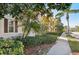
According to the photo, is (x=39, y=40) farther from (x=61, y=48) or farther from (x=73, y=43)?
(x=73, y=43)

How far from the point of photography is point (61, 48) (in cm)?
460

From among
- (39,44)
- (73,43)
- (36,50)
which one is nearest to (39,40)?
(39,44)

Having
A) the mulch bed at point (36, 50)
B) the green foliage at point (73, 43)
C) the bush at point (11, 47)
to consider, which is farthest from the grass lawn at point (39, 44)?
the green foliage at point (73, 43)

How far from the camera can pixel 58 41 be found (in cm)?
467

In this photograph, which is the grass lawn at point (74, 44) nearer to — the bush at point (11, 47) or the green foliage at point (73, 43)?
the green foliage at point (73, 43)

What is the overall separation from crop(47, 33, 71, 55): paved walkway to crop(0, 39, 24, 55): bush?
0.48 m

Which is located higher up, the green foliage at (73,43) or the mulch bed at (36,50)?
the green foliage at (73,43)

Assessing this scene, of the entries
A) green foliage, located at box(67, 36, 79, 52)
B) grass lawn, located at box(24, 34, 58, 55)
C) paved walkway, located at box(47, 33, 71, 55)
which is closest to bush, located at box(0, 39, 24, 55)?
grass lawn, located at box(24, 34, 58, 55)

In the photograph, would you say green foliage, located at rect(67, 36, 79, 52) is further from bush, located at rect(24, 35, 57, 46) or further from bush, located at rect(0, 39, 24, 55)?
bush, located at rect(0, 39, 24, 55)

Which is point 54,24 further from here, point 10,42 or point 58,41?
point 10,42

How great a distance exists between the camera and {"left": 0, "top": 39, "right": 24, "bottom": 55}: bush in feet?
15.1

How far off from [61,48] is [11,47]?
0.81 meters

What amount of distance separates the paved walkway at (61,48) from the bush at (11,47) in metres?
0.48

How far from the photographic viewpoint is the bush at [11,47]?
15.1 feet
